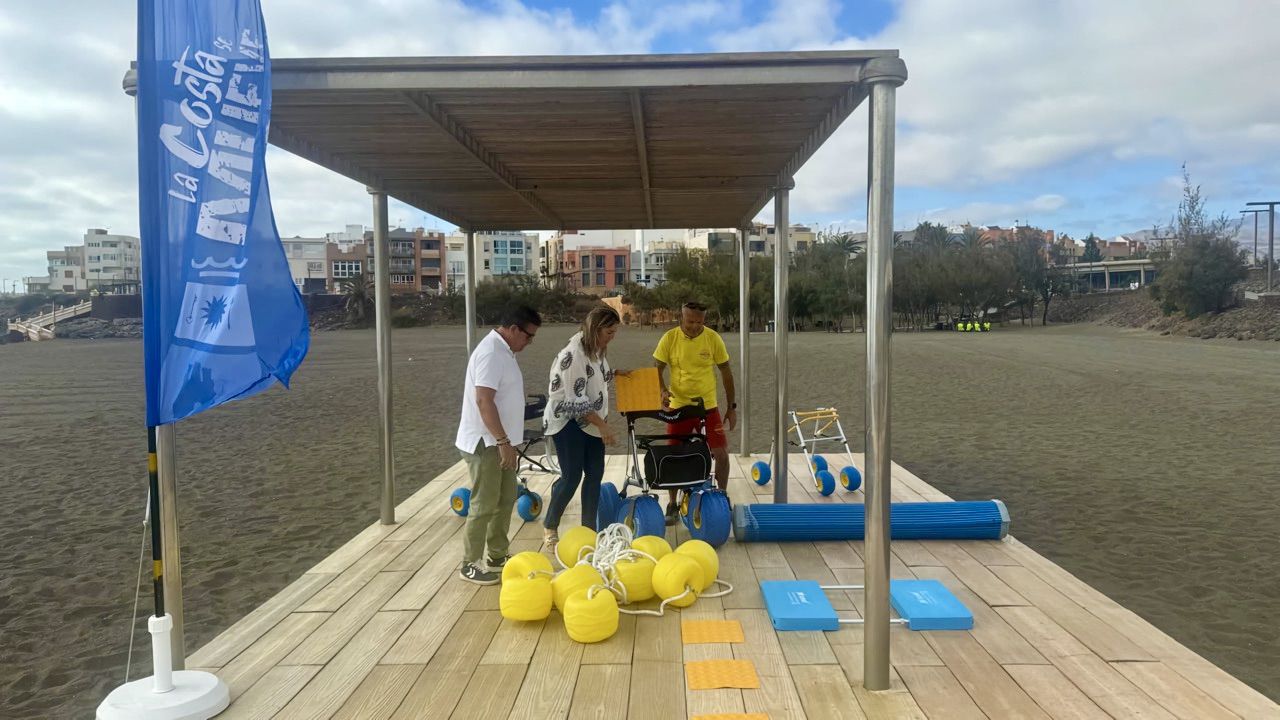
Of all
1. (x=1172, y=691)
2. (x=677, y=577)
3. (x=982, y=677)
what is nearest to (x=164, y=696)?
(x=677, y=577)

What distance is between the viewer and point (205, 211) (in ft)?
10.3

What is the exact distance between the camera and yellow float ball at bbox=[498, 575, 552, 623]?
13.6 feet

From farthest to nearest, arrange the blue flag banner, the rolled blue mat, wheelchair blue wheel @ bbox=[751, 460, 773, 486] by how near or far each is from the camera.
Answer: wheelchair blue wheel @ bbox=[751, 460, 773, 486], the rolled blue mat, the blue flag banner

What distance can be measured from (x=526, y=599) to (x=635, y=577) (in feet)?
1.97

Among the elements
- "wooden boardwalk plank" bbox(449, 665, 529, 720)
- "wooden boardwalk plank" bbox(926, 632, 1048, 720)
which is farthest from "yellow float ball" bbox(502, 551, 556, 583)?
"wooden boardwalk plank" bbox(926, 632, 1048, 720)

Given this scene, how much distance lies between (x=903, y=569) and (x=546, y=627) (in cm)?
231

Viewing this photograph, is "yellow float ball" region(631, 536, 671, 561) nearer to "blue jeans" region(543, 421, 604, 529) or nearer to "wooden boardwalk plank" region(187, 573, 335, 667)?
"blue jeans" region(543, 421, 604, 529)

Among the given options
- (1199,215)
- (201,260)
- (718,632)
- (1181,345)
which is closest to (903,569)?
(718,632)

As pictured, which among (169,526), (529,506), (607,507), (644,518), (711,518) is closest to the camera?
(169,526)

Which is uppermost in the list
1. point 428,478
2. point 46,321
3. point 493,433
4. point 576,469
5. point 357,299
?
point 357,299

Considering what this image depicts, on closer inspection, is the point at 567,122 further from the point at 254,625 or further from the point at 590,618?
the point at 254,625

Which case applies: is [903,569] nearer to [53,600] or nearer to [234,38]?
[234,38]

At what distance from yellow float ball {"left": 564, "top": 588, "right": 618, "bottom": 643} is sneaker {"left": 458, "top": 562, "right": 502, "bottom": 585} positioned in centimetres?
104

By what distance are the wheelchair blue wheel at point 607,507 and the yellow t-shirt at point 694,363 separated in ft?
3.17
